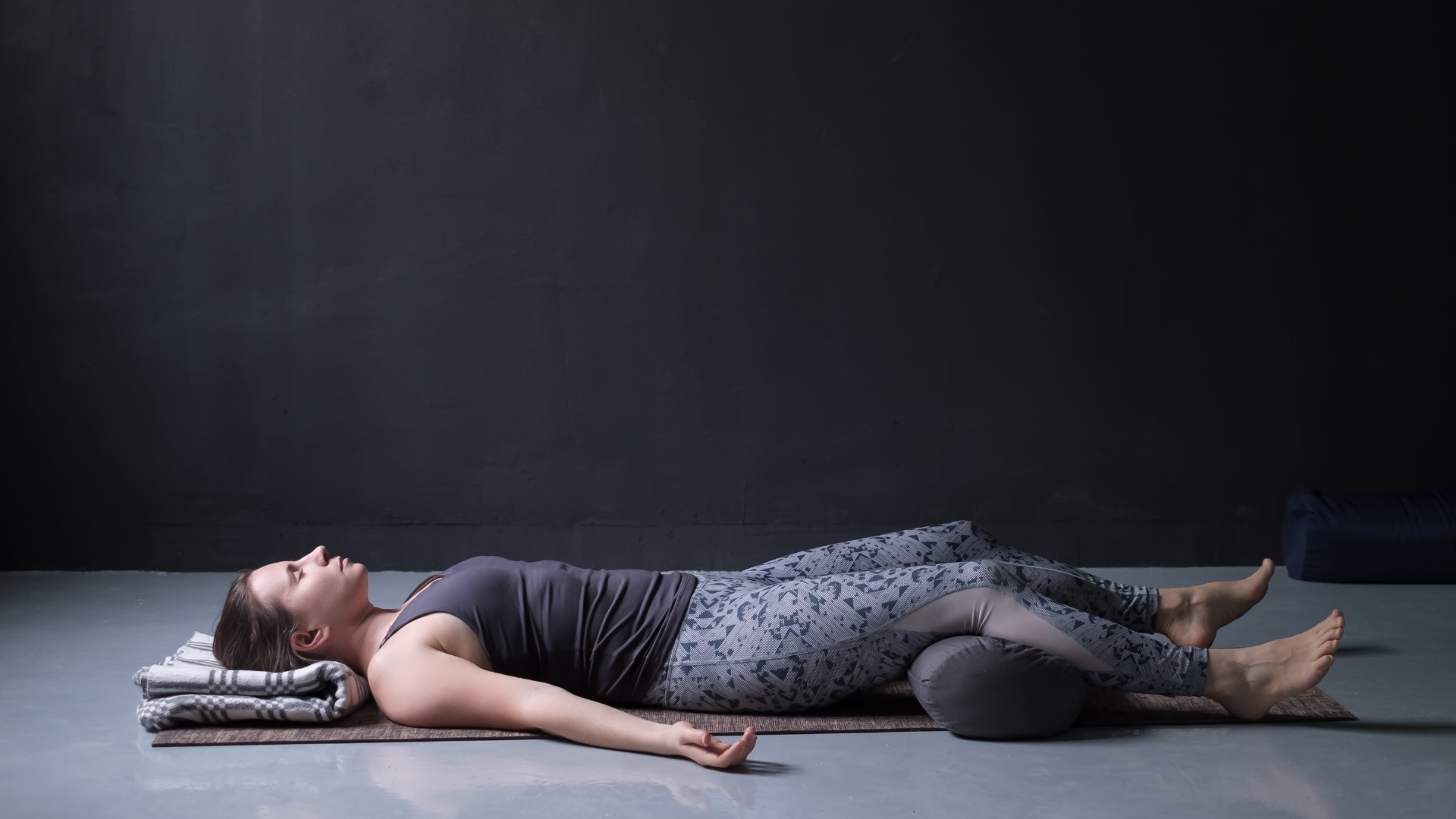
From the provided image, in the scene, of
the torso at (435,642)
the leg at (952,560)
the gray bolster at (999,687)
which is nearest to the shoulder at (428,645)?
the torso at (435,642)

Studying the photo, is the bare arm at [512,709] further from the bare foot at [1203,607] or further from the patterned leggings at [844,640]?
the bare foot at [1203,607]

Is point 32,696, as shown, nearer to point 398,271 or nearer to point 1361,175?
point 398,271

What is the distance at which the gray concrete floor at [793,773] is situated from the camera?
2.00 metres

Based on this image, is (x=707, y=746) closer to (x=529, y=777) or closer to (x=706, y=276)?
(x=529, y=777)

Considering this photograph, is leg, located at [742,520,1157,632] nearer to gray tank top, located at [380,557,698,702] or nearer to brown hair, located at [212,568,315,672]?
gray tank top, located at [380,557,698,702]

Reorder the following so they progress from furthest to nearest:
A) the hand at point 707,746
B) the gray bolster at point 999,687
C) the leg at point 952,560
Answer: the leg at point 952,560 < the gray bolster at point 999,687 < the hand at point 707,746

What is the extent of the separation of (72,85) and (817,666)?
132 inches

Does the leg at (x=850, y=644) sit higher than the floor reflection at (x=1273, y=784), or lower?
higher

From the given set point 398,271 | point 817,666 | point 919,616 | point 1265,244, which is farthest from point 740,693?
point 1265,244

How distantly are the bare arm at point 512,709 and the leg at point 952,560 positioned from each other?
0.66 m

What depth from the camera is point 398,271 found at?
13.1 ft

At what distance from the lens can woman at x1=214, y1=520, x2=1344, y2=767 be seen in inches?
89.4

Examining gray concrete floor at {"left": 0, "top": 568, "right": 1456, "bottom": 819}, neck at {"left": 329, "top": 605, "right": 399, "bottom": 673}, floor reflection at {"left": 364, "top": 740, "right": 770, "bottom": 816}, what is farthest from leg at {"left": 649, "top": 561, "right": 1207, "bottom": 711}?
neck at {"left": 329, "top": 605, "right": 399, "bottom": 673}

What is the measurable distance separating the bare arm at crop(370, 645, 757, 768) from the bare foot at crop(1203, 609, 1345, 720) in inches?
39.4
